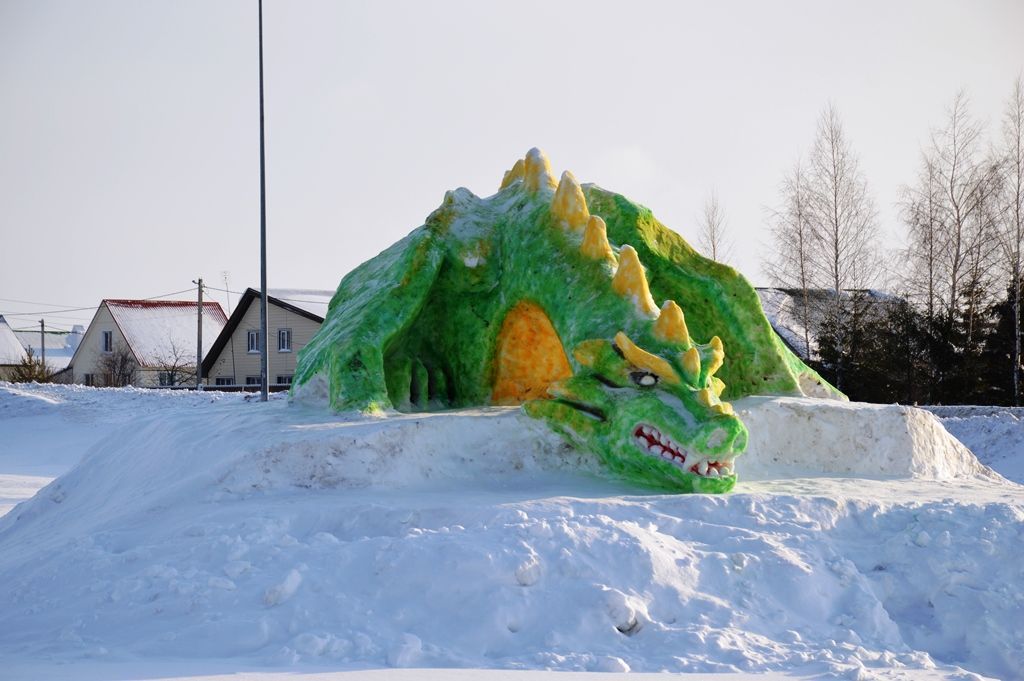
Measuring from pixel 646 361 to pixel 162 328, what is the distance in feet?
113

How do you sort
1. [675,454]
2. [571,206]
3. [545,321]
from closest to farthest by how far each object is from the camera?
[675,454]
[571,206]
[545,321]

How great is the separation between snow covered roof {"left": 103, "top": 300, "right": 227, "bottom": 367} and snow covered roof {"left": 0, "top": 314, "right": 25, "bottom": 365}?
32.9 feet

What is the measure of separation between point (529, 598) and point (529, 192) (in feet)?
15.0

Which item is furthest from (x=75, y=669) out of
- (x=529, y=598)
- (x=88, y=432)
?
(x=88, y=432)

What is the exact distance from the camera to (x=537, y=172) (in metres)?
9.11

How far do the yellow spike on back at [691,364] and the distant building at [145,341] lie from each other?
31386mm

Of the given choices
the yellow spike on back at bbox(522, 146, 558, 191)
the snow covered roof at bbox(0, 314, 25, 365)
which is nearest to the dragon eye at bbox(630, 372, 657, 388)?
the yellow spike on back at bbox(522, 146, 558, 191)

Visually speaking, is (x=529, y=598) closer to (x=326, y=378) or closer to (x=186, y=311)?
(x=326, y=378)

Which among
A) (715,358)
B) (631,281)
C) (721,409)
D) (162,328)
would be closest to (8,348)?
(162,328)

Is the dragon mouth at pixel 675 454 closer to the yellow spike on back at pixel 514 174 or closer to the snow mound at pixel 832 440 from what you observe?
the snow mound at pixel 832 440

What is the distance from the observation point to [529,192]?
9094 millimetres

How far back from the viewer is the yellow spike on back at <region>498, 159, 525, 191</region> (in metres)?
10.1

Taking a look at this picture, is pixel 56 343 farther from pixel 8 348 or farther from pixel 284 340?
pixel 284 340

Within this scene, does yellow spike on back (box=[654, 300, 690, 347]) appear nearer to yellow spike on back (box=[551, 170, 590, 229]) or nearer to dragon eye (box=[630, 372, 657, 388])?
dragon eye (box=[630, 372, 657, 388])
